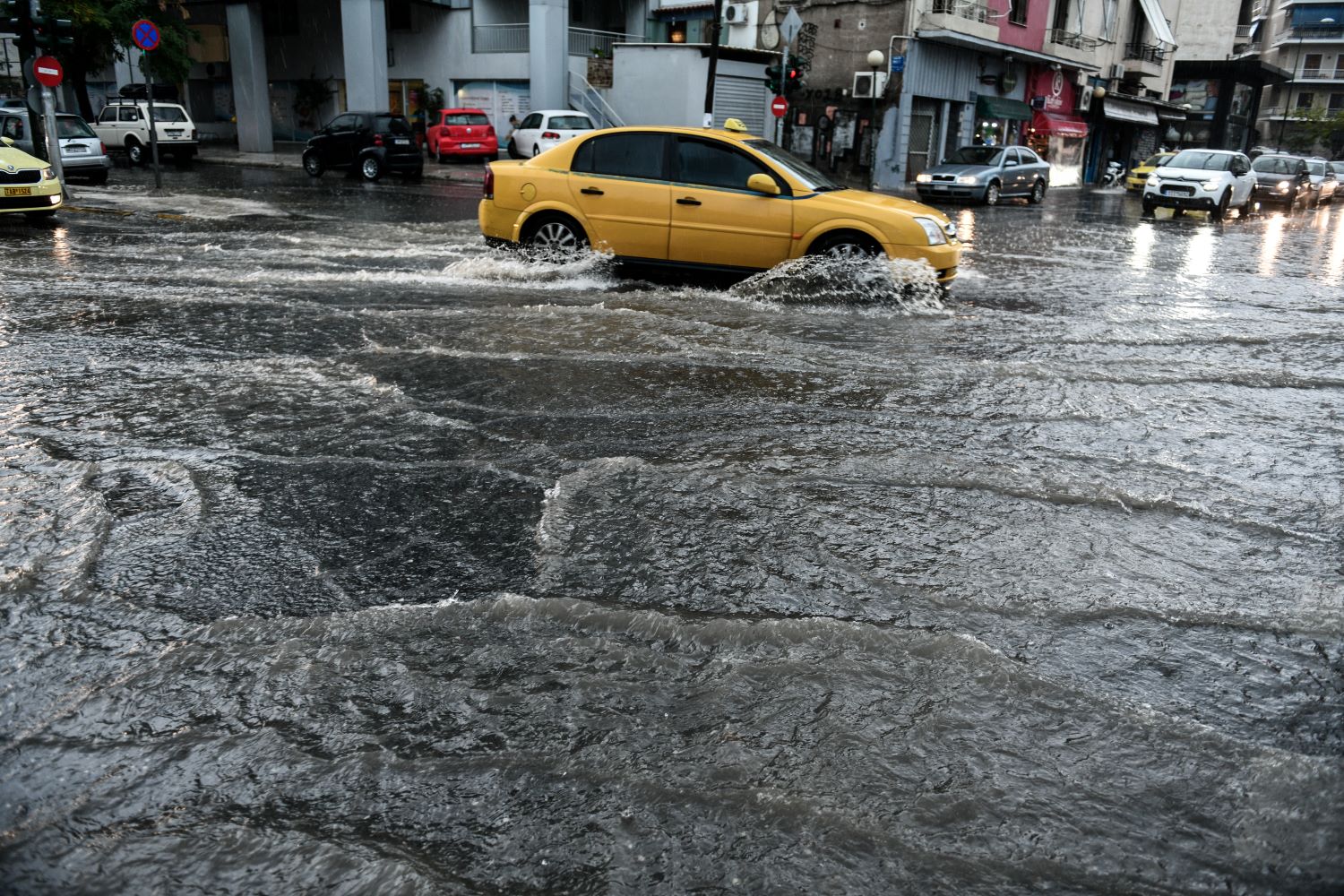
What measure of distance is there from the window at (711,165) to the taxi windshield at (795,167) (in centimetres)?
19

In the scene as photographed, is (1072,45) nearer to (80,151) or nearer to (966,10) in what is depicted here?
(966,10)

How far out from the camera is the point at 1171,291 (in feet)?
37.3

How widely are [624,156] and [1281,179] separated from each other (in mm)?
27794

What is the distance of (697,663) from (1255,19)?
230 ft

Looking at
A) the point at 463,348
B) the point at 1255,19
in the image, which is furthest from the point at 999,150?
the point at 1255,19

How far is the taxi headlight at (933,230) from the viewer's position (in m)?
9.20

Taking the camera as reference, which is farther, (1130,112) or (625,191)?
(1130,112)

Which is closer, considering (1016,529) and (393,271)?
(1016,529)

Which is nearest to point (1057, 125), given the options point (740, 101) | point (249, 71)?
→ point (740, 101)

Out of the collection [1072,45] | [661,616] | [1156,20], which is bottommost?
[661,616]

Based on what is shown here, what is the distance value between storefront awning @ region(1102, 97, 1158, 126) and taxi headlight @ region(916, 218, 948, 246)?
3996 cm

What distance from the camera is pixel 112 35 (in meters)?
32.7

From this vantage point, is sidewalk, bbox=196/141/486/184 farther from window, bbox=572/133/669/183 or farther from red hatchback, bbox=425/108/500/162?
window, bbox=572/133/669/183

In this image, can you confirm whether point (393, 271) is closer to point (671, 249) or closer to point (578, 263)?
point (578, 263)
